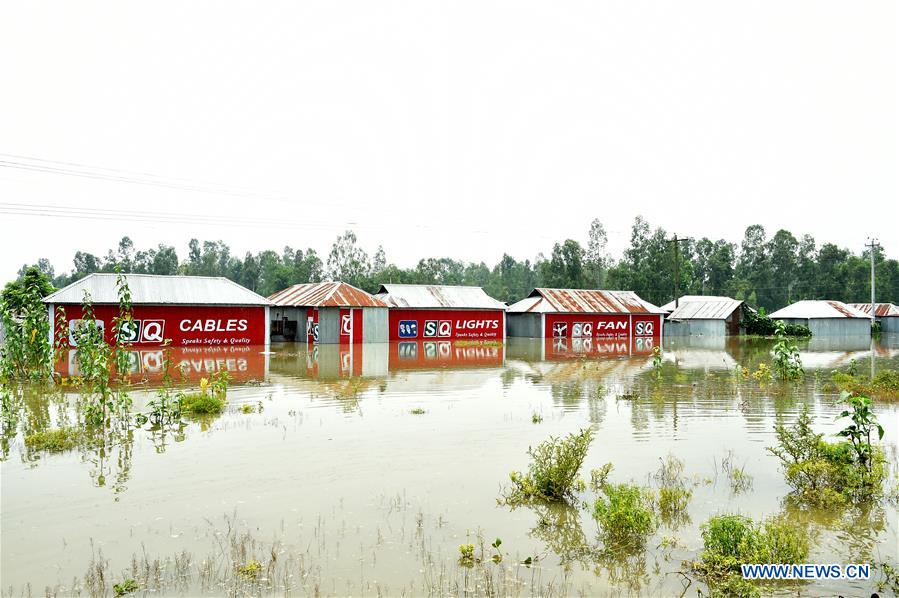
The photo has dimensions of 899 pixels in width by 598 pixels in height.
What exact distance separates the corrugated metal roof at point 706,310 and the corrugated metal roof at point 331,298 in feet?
92.9

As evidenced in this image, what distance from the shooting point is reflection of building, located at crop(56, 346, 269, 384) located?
20688 mm

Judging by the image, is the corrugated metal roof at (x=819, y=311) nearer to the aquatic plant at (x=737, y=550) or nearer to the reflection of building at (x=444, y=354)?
the reflection of building at (x=444, y=354)

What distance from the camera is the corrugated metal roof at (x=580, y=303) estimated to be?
47375mm

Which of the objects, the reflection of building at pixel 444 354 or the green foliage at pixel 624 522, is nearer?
the green foliage at pixel 624 522

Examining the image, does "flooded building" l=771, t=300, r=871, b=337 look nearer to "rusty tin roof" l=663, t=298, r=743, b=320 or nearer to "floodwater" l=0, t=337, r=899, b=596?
"rusty tin roof" l=663, t=298, r=743, b=320

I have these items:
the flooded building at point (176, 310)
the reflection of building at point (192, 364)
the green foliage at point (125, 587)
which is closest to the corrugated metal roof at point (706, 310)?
the flooded building at point (176, 310)

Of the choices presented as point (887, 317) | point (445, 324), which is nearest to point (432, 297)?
point (445, 324)

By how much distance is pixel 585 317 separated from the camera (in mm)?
48375

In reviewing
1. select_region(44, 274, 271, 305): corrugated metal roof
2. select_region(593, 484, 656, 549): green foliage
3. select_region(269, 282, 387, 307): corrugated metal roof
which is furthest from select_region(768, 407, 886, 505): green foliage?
select_region(269, 282, 387, 307): corrugated metal roof

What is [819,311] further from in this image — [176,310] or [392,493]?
[392,493]

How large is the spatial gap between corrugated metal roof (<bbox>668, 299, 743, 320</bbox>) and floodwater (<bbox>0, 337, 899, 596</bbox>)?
128ft

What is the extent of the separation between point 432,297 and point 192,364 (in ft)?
72.2

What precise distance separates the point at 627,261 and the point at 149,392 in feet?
247

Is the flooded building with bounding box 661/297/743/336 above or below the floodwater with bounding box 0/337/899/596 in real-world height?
above
